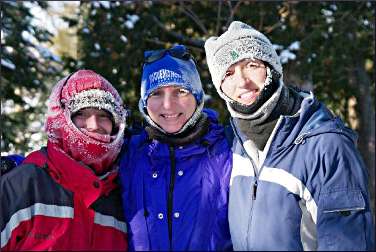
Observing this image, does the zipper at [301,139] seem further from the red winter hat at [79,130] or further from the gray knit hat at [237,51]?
the red winter hat at [79,130]

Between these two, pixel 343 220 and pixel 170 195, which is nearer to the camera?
pixel 343 220

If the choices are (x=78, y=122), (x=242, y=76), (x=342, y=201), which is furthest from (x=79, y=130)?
(x=342, y=201)

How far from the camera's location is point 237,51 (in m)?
3.35

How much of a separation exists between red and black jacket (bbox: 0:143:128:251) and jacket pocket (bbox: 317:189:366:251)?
1278 mm

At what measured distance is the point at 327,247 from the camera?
2818mm

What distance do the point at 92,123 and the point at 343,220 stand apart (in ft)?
5.50

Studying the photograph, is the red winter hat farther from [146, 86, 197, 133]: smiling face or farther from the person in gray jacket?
the person in gray jacket

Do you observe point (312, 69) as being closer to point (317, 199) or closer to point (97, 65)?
point (97, 65)

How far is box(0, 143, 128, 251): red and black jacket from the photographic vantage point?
3086 mm

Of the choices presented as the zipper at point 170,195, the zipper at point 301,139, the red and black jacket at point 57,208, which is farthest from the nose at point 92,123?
the zipper at point 301,139

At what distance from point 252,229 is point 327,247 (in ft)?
1.43

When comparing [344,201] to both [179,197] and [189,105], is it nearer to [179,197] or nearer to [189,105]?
[179,197]

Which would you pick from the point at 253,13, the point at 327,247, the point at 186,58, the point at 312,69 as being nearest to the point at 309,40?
the point at 312,69

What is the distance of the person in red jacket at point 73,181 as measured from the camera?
122 inches
